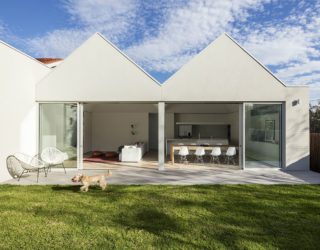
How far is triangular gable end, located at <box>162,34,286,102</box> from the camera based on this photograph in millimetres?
9594

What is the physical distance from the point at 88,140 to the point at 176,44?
8152mm

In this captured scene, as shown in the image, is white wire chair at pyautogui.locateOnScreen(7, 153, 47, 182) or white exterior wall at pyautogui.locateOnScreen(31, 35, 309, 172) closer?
white wire chair at pyautogui.locateOnScreen(7, 153, 47, 182)

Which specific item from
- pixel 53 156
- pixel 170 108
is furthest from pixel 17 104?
pixel 170 108

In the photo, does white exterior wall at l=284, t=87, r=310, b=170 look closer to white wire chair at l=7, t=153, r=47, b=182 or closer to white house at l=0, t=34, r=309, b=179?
white house at l=0, t=34, r=309, b=179

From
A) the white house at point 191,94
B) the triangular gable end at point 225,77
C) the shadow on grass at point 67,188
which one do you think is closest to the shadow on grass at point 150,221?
the shadow on grass at point 67,188

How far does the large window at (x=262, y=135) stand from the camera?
384 inches

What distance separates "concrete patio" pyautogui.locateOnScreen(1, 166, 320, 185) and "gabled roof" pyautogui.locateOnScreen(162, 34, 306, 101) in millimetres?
2748

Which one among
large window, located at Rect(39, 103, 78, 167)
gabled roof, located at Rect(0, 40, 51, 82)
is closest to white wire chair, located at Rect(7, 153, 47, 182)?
large window, located at Rect(39, 103, 78, 167)

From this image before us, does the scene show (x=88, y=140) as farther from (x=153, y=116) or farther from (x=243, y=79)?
(x=243, y=79)

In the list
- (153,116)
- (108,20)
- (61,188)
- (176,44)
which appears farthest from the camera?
(153,116)

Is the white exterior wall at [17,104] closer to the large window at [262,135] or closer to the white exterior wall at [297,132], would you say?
the large window at [262,135]

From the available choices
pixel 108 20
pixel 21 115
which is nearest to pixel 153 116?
pixel 108 20

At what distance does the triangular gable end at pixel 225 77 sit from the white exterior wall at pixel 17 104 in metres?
4.96

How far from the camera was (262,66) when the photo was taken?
9.56m
